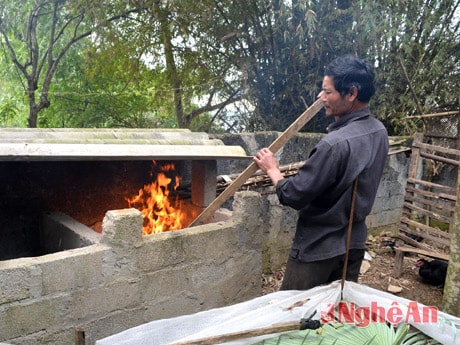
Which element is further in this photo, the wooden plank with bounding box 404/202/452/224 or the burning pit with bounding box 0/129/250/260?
the wooden plank with bounding box 404/202/452/224

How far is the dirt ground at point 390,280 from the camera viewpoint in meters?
4.97

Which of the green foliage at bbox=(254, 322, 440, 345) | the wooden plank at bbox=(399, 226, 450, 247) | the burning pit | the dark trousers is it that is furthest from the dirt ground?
the green foliage at bbox=(254, 322, 440, 345)

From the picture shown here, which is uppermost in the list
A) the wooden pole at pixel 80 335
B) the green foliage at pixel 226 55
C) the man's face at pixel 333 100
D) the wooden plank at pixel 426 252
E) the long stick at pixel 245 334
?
the green foliage at pixel 226 55

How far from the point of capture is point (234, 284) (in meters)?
3.61

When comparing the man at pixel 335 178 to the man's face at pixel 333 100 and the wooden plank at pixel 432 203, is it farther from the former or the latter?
the wooden plank at pixel 432 203

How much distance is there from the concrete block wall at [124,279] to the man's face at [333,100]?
1333 mm

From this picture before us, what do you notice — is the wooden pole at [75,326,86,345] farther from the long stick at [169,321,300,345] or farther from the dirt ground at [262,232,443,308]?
the dirt ground at [262,232,443,308]

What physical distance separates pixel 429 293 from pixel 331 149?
3.83 m

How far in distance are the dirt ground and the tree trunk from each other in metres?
1.23

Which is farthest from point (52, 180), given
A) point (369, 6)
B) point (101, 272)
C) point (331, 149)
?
point (369, 6)

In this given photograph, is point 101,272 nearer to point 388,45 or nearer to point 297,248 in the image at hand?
point 297,248

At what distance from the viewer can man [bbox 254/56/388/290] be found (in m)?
2.32

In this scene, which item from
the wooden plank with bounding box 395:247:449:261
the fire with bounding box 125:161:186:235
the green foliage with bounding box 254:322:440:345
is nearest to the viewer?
the green foliage with bounding box 254:322:440:345

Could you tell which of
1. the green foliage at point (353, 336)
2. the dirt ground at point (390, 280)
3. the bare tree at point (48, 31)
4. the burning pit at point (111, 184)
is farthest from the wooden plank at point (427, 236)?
the bare tree at point (48, 31)
